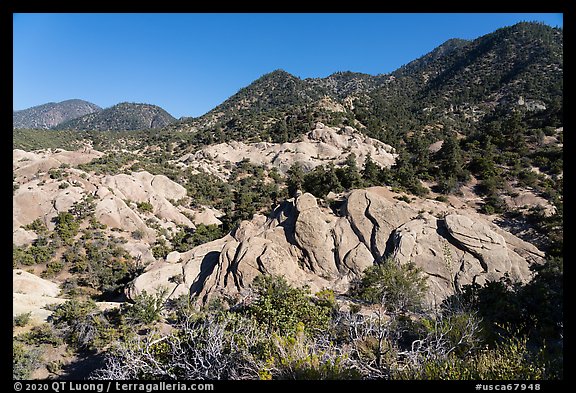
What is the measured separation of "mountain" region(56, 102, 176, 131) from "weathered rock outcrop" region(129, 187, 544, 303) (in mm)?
111344

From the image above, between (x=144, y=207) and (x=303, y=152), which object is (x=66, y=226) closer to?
(x=144, y=207)

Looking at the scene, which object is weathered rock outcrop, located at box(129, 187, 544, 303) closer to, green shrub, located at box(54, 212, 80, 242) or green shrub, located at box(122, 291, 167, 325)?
green shrub, located at box(122, 291, 167, 325)

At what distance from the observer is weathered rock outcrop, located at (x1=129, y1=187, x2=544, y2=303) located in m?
11.4

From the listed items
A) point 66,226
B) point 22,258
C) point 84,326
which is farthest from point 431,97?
point 22,258

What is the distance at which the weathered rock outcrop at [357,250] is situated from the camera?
1139cm

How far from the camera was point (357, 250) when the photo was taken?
41.6 ft

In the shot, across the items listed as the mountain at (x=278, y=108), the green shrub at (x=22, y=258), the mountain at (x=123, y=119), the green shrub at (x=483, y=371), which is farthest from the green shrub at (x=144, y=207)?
the mountain at (x=123, y=119)

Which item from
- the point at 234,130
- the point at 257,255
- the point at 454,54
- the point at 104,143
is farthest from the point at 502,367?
the point at 454,54

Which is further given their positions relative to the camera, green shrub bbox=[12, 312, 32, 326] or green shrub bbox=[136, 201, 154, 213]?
green shrub bbox=[136, 201, 154, 213]

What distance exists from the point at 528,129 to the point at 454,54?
80.7 meters

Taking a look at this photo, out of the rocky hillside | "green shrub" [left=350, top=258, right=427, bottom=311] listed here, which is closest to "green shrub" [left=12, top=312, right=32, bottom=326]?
the rocky hillside

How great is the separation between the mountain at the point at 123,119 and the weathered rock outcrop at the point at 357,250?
111344 mm
